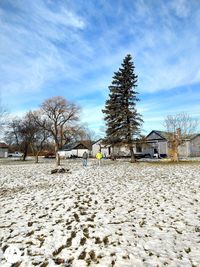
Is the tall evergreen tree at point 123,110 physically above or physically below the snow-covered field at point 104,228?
above

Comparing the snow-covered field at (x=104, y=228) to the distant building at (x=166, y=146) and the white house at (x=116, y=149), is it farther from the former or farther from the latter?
the distant building at (x=166, y=146)

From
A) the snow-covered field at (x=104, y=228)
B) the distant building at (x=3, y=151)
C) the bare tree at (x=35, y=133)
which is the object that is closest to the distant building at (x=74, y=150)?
the bare tree at (x=35, y=133)

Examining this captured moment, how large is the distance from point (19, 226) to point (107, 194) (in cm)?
429

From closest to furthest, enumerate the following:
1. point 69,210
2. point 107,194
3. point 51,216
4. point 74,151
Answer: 1. point 51,216
2. point 69,210
3. point 107,194
4. point 74,151

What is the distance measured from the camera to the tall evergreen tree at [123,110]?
27.0 meters

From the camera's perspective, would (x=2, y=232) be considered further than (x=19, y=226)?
No

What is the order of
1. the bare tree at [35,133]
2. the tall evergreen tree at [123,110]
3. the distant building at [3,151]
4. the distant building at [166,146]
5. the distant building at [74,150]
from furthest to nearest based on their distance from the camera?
the distant building at [3,151]
the distant building at [74,150]
the distant building at [166,146]
the bare tree at [35,133]
the tall evergreen tree at [123,110]

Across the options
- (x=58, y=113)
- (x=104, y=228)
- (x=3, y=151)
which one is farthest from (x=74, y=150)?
(x=104, y=228)

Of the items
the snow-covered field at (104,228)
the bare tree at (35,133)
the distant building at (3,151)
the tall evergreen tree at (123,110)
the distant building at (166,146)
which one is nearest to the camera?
the snow-covered field at (104,228)

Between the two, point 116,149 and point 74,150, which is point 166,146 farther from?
point 74,150

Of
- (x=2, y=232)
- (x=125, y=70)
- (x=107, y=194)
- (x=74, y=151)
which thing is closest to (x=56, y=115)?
(x=74, y=151)

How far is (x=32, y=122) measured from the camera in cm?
4212

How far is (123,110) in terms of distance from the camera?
2728cm

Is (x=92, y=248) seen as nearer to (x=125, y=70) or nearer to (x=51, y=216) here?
(x=51, y=216)
